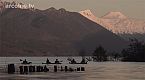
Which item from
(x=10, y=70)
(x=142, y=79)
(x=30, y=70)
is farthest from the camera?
(x=30, y=70)

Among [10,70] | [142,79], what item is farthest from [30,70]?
[142,79]

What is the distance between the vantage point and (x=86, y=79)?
278 feet

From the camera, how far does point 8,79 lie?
83688 mm

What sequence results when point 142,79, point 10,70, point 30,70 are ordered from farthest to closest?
point 30,70, point 10,70, point 142,79

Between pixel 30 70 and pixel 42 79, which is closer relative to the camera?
pixel 42 79

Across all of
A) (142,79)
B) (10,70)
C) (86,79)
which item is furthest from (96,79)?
(10,70)

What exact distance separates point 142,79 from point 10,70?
4350 cm

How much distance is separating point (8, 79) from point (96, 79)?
17.3 metres

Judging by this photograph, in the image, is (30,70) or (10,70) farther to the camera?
(30,70)

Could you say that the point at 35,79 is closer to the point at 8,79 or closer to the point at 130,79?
the point at 8,79

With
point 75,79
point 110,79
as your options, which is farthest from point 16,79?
point 110,79

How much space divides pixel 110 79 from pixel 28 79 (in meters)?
16.1

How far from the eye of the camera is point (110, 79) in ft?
276

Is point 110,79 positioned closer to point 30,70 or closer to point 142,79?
point 142,79
